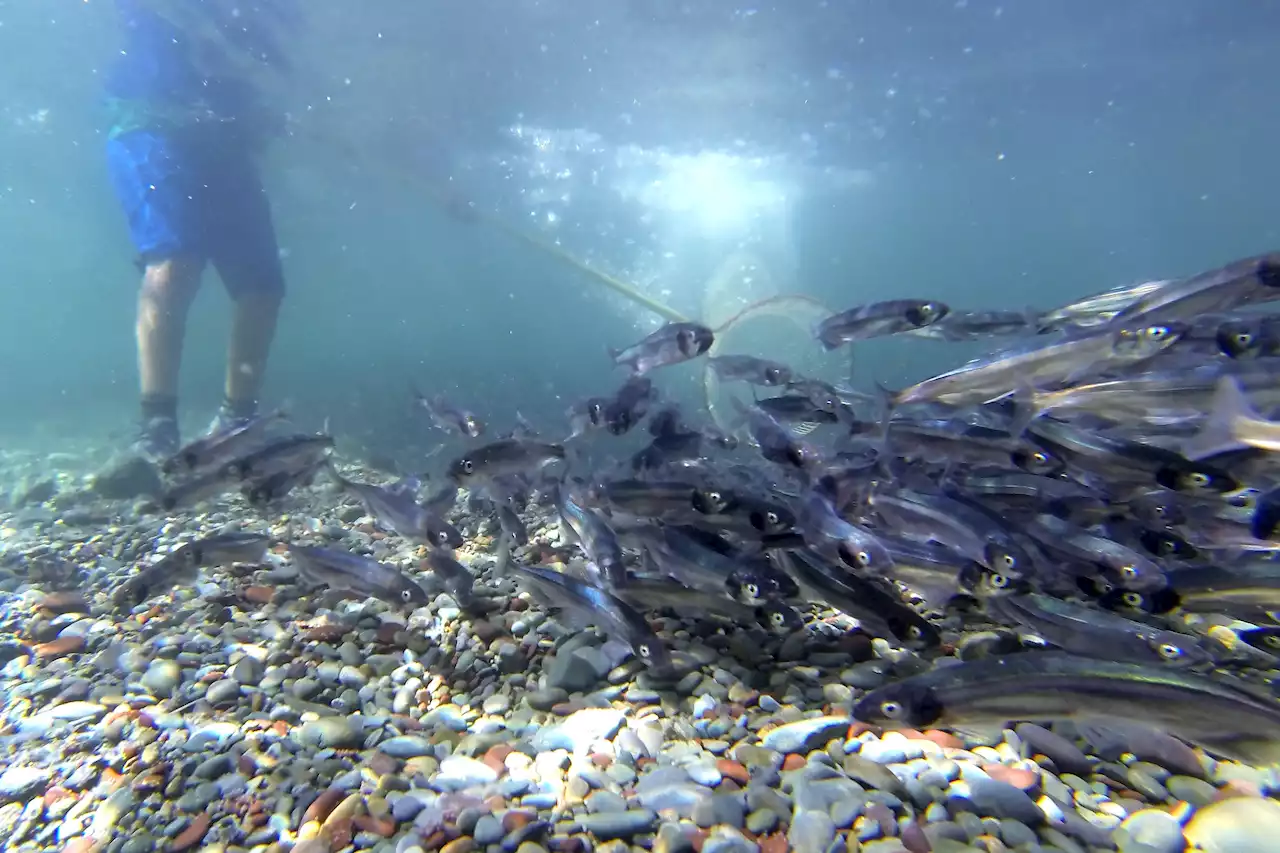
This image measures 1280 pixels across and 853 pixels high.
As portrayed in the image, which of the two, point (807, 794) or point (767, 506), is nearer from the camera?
point (807, 794)

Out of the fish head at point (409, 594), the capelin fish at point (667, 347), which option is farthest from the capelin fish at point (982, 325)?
the fish head at point (409, 594)

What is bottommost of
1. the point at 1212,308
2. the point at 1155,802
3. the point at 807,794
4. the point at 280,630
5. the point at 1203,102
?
the point at 1155,802

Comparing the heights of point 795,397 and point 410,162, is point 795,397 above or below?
below

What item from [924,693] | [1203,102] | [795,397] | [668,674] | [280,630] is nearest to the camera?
[924,693]

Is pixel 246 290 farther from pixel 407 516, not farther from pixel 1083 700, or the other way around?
pixel 1083 700

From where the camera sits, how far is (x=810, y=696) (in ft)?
11.3

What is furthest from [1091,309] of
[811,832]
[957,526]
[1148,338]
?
[811,832]

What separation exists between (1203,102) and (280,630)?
40370mm

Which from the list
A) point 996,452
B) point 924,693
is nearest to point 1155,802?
point 924,693

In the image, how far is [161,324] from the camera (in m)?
10.8

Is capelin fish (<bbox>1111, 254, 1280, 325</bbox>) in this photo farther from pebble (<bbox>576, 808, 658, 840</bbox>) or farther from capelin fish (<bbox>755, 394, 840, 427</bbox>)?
pebble (<bbox>576, 808, 658, 840</bbox>)

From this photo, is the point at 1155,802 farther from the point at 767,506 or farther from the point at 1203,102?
the point at 1203,102

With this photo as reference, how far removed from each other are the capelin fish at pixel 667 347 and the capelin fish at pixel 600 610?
234 centimetres

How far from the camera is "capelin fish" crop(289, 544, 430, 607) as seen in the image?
4.34 m
